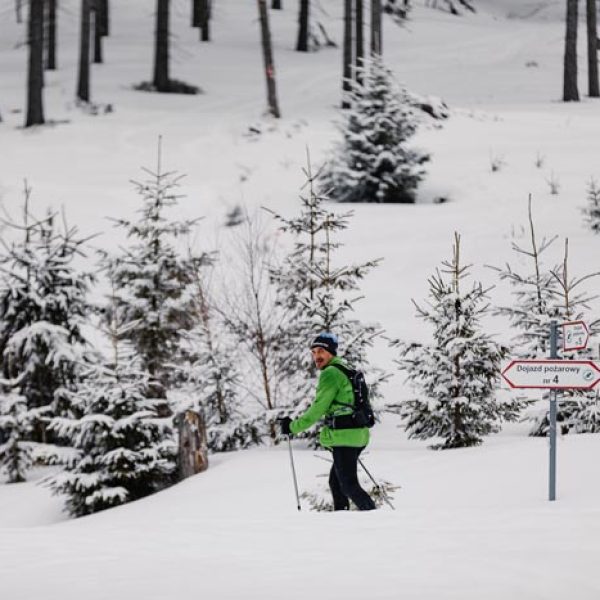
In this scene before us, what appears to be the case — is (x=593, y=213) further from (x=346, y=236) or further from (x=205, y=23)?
(x=205, y=23)

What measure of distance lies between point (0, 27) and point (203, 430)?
151 ft

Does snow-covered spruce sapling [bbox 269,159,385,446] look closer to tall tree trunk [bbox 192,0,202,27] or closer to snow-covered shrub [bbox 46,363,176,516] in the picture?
snow-covered shrub [bbox 46,363,176,516]

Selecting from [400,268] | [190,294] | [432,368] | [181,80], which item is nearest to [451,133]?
[400,268]

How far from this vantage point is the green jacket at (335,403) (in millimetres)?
8273

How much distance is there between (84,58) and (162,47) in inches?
106

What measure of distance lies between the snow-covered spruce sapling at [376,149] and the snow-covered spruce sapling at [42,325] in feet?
31.3

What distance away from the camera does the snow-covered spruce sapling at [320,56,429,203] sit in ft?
74.7

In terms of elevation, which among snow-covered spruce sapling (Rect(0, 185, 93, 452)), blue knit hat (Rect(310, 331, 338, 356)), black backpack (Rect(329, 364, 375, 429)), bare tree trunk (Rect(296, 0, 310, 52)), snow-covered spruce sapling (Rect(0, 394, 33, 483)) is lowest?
snow-covered spruce sapling (Rect(0, 394, 33, 483))

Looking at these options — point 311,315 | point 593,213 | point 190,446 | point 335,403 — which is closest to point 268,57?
point 593,213

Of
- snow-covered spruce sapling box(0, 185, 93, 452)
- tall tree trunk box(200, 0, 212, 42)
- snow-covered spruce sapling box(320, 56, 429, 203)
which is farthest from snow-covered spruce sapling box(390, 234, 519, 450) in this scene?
tall tree trunk box(200, 0, 212, 42)

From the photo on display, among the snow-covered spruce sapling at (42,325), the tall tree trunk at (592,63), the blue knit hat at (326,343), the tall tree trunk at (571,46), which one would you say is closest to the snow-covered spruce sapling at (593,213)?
the snow-covered spruce sapling at (42,325)

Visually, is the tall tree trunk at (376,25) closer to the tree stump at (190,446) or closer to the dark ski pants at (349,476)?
the tree stump at (190,446)

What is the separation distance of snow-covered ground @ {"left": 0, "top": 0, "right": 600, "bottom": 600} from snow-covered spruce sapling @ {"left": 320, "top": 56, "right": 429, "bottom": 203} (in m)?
0.76

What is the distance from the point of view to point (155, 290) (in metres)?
14.3
